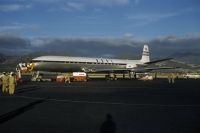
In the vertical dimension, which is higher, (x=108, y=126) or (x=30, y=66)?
(x=30, y=66)

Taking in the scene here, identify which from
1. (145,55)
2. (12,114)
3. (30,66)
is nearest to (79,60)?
(30,66)

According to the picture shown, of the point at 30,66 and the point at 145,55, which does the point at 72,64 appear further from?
the point at 145,55

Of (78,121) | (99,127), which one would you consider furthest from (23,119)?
(99,127)

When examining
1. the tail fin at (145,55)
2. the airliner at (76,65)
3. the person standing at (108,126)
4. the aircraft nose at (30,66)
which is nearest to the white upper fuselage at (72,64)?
the airliner at (76,65)

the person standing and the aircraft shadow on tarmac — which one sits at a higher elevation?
the aircraft shadow on tarmac

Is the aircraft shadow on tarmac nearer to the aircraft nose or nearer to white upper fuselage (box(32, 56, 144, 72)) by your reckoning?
the aircraft nose

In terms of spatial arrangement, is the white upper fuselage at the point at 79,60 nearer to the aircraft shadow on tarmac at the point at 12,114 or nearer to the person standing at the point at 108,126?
the aircraft shadow on tarmac at the point at 12,114

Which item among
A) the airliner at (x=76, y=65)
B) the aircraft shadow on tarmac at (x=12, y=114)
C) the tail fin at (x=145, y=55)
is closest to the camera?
the aircraft shadow on tarmac at (x=12, y=114)


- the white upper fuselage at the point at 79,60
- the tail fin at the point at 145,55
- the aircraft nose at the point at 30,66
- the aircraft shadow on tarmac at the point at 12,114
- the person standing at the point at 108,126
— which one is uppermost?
the tail fin at the point at 145,55

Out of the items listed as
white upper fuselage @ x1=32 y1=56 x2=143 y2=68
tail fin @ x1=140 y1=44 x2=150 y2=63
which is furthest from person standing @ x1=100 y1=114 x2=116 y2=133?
tail fin @ x1=140 y1=44 x2=150 y2=63

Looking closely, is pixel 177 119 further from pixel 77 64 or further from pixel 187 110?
pixel 77 64

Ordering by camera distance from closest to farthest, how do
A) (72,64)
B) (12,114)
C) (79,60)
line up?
(12,114)
(72,64)
(79,60)

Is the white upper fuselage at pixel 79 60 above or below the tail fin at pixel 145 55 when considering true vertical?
below

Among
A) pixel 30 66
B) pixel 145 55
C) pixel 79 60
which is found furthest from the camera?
pixel 145 55
